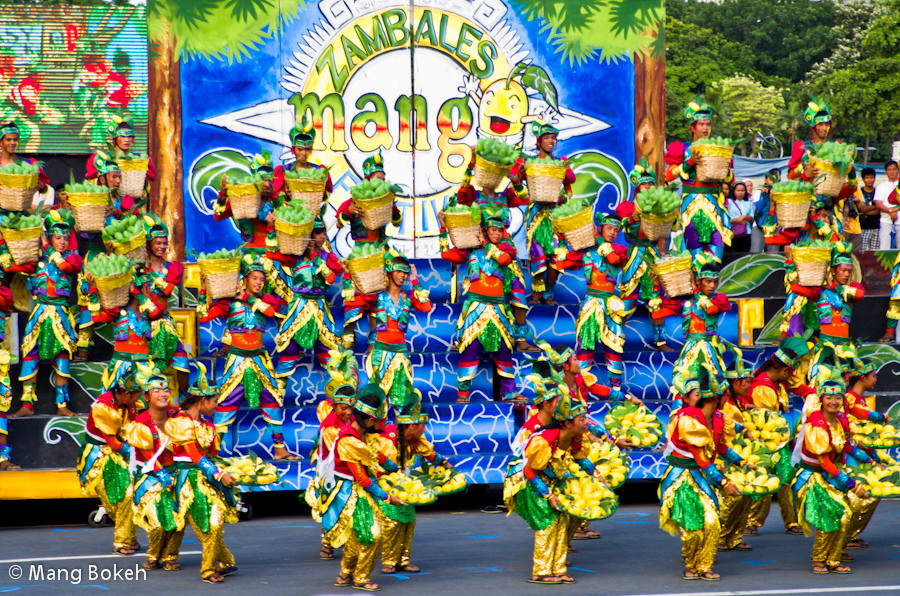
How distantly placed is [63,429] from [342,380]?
3.50 m

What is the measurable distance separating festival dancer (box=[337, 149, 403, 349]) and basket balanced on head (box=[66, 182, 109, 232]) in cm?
221

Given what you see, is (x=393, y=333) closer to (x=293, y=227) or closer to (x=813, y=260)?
(x=293, y=227)

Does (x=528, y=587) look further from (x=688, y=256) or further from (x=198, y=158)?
(x=198, y=158)

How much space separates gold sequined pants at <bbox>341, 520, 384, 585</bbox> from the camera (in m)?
7.59

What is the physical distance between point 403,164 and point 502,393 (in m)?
4.00

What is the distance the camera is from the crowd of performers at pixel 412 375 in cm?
781

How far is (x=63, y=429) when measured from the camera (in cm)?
1032

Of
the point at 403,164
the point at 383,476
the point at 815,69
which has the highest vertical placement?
the point at 815,69

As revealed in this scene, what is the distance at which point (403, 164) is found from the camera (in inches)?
548

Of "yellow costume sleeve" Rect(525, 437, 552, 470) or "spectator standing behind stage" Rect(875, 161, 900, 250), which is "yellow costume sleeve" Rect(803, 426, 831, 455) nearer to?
"yellow costume sleeve" Rect(525, 437, 552, 470)

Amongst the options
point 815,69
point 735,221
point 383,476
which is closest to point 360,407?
point 383,476

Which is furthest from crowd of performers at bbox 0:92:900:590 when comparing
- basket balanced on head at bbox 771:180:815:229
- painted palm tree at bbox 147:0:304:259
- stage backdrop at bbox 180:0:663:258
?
stage backdrop at bbox 180:0:663:258

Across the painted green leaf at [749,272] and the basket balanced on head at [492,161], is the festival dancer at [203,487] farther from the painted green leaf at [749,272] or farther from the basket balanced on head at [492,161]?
the painted green leaf at [749,272]

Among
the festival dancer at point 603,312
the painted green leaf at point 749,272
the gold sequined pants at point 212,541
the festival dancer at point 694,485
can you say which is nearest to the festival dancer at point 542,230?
the festival dancer at point 603,312
